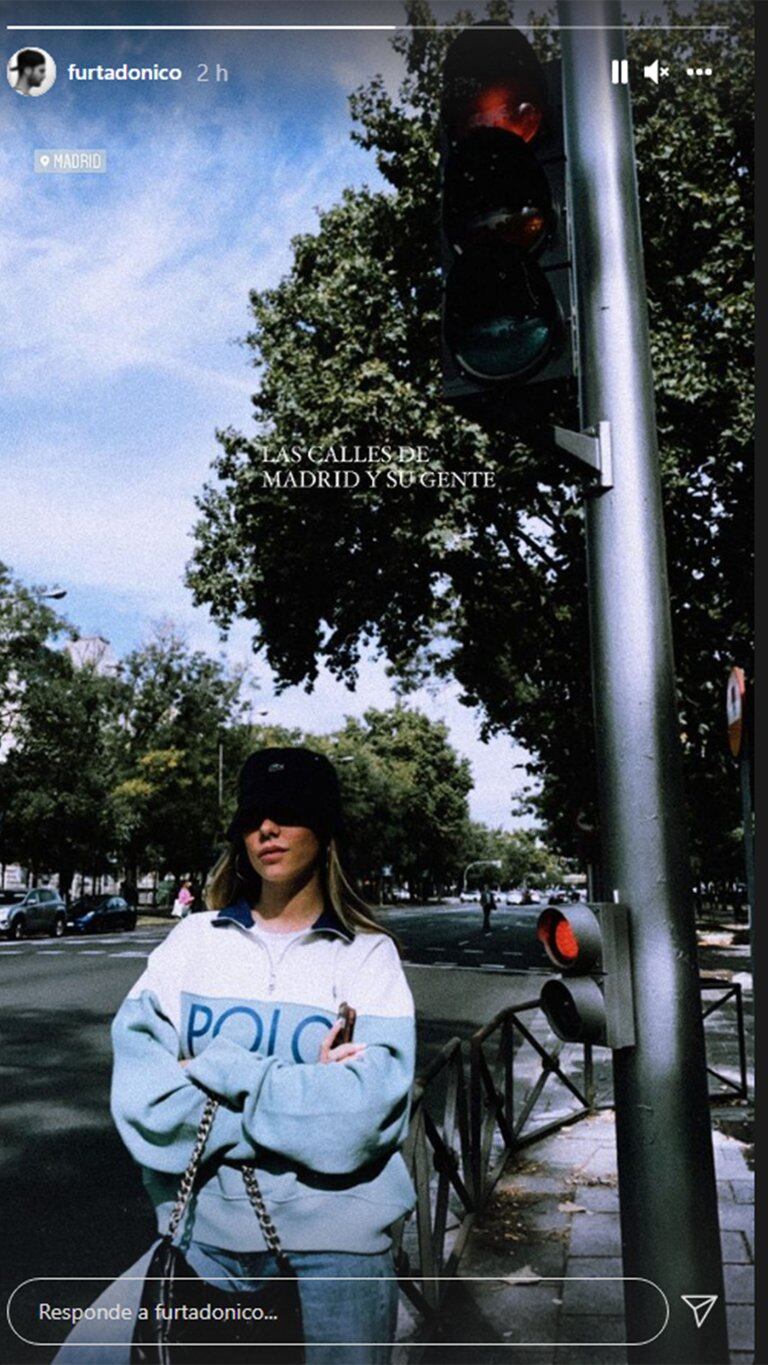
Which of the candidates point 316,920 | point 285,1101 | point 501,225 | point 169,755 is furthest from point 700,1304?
point 169,755

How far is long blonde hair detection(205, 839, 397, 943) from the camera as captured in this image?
2.09 meters

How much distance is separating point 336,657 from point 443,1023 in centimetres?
586

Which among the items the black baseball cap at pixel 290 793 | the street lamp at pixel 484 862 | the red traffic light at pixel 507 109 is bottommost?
the street lamp at pixel 484 862

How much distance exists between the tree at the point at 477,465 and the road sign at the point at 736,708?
0.73 m

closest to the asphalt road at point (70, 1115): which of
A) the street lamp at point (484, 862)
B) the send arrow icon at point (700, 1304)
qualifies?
the street lamp at point (484, 862)

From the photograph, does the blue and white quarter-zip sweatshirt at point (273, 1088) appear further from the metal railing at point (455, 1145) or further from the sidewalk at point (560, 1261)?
the sidewalk at point (560, 1261)

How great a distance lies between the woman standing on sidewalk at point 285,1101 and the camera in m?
1.77

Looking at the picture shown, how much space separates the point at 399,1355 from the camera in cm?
280

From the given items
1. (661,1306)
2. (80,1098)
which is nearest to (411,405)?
(661,1306)

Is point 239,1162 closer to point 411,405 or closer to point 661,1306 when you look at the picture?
point 661,1306

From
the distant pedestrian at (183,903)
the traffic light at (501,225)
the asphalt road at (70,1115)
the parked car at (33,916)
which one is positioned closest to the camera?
the traffic light at (501,225)

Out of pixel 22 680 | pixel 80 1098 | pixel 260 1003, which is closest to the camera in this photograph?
pixel 260 1003

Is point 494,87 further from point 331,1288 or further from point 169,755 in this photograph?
point 169,755

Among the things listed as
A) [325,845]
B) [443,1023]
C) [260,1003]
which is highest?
[325,845]
